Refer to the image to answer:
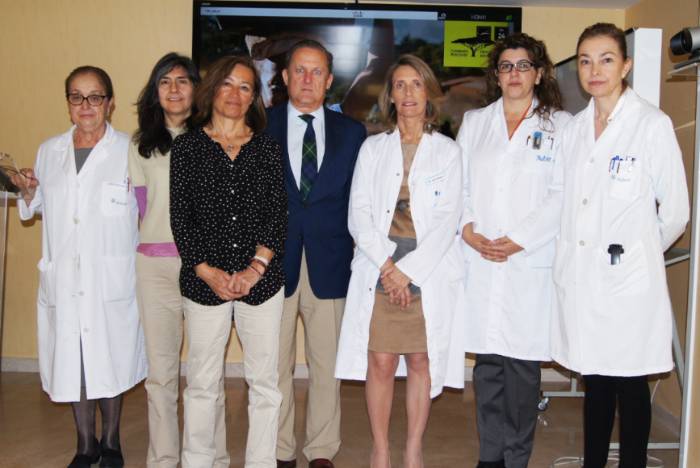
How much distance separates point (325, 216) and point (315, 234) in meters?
0.09

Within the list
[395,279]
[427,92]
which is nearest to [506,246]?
[395,279]

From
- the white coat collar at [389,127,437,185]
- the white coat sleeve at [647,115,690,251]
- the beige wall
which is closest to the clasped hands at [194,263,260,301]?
the white coat collar at [389,127,437,185]

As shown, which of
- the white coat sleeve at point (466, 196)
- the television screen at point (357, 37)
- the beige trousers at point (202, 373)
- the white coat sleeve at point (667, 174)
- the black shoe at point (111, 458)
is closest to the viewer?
the white coat sleeve at point (667, 174)

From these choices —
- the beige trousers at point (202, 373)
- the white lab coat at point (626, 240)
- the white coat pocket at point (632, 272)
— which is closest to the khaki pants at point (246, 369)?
the beige trousers at point (202, 373)

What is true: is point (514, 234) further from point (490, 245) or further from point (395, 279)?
point (395, 279)

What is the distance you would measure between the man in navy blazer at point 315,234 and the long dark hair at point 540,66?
2.25ft

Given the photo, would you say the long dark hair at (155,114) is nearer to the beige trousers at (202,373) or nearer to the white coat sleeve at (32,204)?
the white coat sleeve at (32,204)

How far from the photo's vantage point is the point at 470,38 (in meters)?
4.68

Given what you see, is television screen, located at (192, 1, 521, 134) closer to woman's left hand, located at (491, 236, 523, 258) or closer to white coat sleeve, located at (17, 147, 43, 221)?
white coat sleeve, located at (17, 147, 43, 221)

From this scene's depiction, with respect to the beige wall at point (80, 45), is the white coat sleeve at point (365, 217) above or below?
below

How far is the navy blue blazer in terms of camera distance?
3.04 metres

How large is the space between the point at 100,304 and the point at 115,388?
0.37m

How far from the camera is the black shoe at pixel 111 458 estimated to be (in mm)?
3191

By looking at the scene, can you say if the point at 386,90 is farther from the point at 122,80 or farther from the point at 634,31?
the point at 122,80
